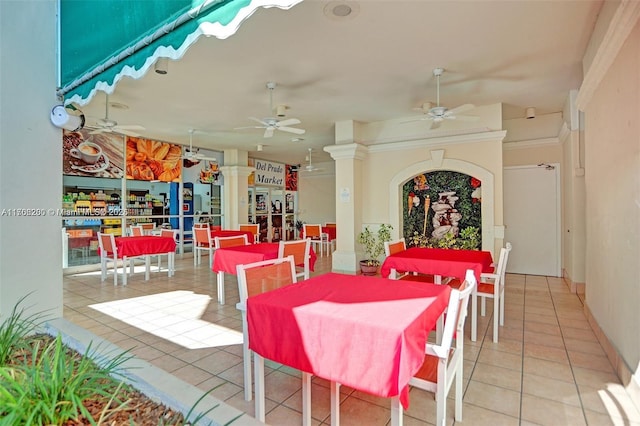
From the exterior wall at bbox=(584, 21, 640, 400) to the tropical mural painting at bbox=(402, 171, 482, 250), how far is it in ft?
7.65

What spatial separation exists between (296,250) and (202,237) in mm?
3441

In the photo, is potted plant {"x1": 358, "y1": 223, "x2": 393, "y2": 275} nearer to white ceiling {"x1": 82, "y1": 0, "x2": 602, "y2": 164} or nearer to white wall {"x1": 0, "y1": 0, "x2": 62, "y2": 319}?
white ceiling {"x1": 82, "y1": 0, "x2": 602, "y2": 164}

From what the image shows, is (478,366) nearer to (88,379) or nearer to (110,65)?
(88,379)

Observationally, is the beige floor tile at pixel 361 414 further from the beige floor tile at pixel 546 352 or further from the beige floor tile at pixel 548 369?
the beige floor tile at pixel 546 352

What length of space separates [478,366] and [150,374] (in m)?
2.35

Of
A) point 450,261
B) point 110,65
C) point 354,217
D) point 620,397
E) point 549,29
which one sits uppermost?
point 549,29

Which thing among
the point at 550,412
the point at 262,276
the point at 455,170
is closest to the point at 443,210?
the point at 455,170

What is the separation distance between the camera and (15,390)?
1.08 metres

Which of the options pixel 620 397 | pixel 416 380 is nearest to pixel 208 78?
pixel 416 380

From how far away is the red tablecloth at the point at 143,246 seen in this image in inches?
204

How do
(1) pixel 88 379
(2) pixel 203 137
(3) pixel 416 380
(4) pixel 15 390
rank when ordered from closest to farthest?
(4) pixel 15 390, (1) pixel 88 379, (3) pixel 416 380, (2) pixel 203 137

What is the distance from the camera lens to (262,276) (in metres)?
2.13

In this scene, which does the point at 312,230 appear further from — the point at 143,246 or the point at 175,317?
the point at 175,317

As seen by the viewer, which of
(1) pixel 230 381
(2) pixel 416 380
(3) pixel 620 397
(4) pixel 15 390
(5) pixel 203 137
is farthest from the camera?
(5) pixel 203 137
